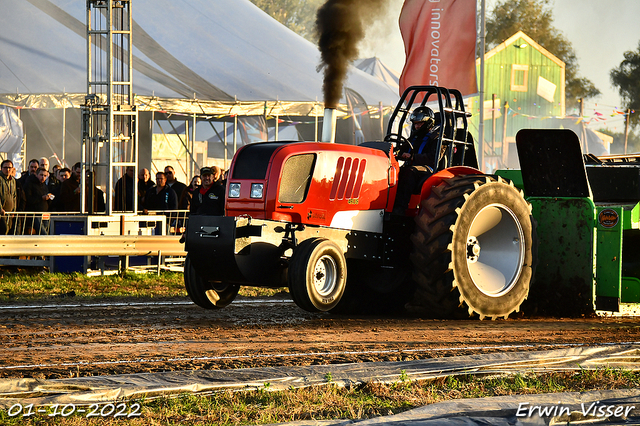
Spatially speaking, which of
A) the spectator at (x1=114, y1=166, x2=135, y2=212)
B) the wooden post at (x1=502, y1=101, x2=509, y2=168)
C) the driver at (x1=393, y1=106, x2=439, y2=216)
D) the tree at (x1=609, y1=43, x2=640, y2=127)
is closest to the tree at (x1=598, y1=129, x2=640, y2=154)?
the tree at (x1=609, y1=43, x2=640, y2=127)

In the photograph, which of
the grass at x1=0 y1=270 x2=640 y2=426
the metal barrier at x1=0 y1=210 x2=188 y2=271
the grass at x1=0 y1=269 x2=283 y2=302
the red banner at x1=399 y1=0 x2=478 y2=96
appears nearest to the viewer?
the grass at x1=0 y1=270 x2=640 y2=426

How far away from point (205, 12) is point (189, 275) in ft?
56.7

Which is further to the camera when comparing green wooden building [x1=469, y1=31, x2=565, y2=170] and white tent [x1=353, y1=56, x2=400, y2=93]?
green wooden building [x1=469, y1=31, x2=565, y2=170]

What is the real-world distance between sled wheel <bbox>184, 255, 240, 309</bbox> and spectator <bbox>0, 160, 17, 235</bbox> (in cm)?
664

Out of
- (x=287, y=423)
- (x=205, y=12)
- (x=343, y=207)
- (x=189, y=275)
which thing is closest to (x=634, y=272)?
(x=343, y=207)

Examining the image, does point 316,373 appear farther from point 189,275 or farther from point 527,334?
point 189,275

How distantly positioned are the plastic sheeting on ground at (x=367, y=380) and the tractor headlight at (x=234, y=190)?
2.88 meters

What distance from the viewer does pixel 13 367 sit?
5.18 metres

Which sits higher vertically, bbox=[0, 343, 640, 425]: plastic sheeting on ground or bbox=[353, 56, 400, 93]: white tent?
bbox=[353, 56, 400, 93]: white tent

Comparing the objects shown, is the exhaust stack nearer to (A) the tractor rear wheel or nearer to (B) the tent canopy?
(A) the tractor rear wheel

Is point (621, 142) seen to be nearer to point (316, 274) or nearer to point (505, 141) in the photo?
point (505, 141)

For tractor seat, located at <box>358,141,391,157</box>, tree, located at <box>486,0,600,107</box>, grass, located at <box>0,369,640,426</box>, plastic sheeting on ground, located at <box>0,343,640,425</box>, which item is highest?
tree, located at <box>486,0,600,107</box>

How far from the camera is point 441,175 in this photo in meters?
8.23

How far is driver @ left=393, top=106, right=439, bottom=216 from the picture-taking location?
8.36 m
